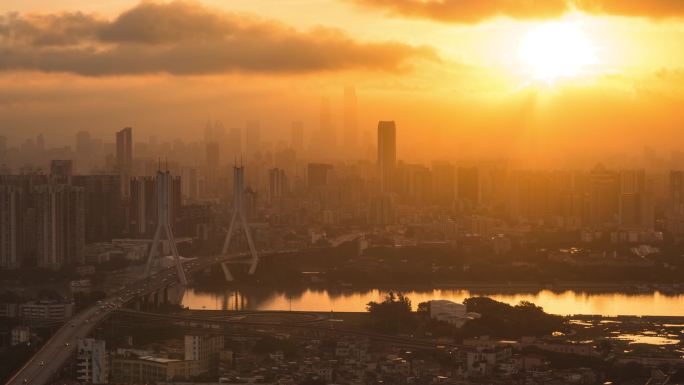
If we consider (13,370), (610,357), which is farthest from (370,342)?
(13,370)

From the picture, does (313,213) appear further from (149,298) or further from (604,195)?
(149,298)

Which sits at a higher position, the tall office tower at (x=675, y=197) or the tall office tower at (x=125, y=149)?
the tall office tower at (x=125, y=149)

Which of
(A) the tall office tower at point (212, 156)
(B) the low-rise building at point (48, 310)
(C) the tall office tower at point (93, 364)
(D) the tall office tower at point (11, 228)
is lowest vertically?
(C) the tall office tower at point (93, 364)

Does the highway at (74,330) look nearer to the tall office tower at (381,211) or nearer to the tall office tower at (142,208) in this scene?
the tall office tower at (142,208)

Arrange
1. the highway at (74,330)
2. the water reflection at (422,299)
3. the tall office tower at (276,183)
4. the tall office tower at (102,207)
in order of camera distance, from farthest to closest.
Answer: the tall office tower at (276,183) → the tall office tower at (102,207) → the water reflection at (422,299) → the highway at (74,330)

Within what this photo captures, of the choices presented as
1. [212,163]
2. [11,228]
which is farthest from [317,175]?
[11,228]

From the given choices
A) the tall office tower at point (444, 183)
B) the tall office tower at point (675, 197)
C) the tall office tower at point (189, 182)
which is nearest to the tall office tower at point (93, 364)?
the tall office tower at point (675, 197)
